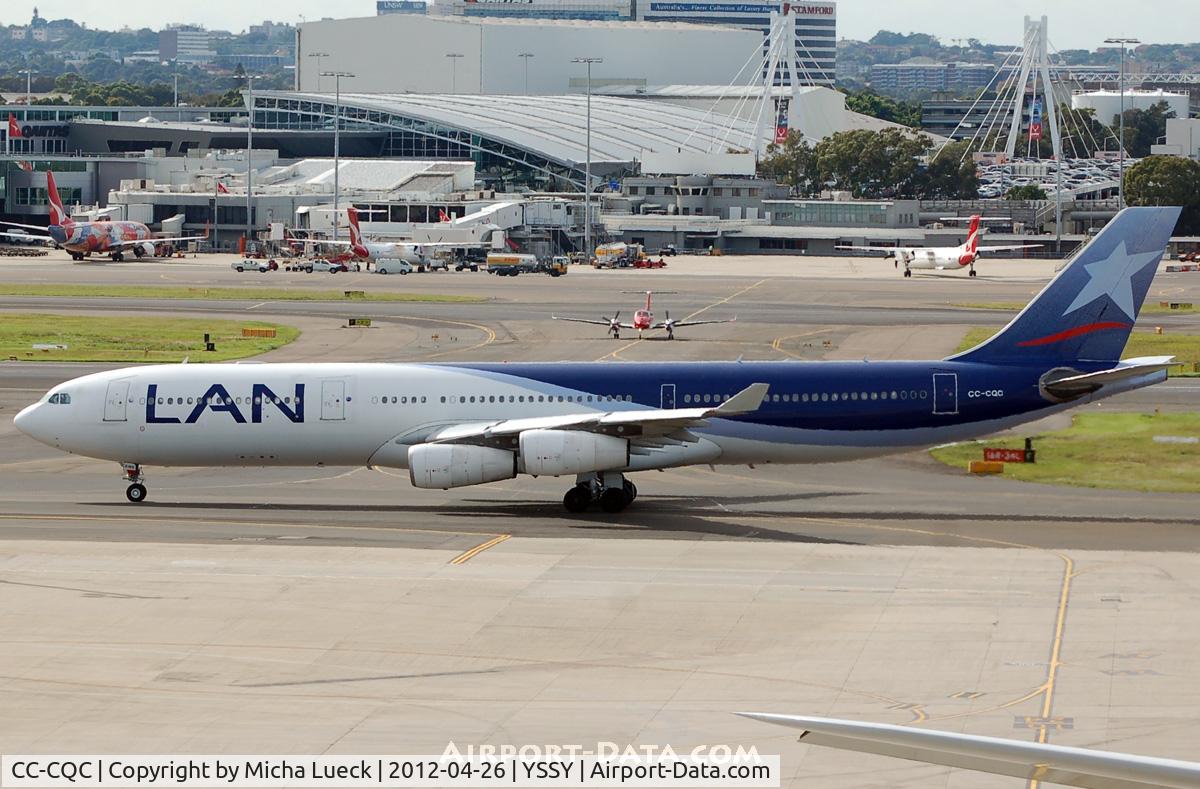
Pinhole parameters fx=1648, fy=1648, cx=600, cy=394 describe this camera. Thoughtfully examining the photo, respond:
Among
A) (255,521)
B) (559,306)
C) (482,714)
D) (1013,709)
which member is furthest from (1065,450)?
(559,306)

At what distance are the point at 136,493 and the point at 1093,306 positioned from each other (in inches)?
1036

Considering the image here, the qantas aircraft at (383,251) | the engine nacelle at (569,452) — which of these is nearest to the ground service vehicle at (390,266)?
the qantas aircraft at (383,251)

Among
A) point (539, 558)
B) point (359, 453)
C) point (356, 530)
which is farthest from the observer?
point (359, 453)

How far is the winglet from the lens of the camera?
1539 inches

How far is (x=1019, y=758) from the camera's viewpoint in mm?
9656

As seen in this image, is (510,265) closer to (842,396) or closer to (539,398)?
(539,398)

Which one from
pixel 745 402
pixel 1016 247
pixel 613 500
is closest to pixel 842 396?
pixel 745 402

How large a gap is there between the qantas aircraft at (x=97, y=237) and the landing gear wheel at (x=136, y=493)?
11275 cm

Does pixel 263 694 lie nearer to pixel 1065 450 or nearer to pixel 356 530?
pixel 356 530

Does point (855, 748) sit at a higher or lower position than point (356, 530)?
higher

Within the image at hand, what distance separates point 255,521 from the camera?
4197 centimetres

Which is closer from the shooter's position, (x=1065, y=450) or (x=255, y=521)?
(x=255, y=521)

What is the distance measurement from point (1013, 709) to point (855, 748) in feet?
50.9

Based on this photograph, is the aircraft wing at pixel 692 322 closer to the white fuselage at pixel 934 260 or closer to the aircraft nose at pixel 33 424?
the aircraft nose at pixel 33 424
